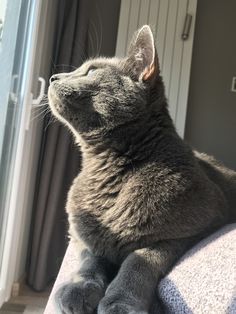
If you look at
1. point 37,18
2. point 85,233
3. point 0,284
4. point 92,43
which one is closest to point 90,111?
point 85,233

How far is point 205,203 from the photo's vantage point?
81cm

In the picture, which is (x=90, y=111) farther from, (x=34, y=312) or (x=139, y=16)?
(x=139, y=16)

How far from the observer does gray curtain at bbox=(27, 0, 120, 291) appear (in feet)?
6.88

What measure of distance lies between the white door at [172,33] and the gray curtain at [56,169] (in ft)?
0.89

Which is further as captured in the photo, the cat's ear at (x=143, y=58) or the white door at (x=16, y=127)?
the white door at (x=16, y=127)

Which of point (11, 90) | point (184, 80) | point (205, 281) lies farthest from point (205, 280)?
point (184, 80)

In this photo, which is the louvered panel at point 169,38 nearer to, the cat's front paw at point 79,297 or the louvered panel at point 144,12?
the louvered panel at point 144,12

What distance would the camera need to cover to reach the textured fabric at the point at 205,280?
2.04 feet

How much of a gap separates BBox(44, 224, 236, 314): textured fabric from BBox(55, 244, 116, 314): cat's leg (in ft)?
0.32

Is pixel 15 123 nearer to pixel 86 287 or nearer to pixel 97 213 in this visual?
pixel 97 213

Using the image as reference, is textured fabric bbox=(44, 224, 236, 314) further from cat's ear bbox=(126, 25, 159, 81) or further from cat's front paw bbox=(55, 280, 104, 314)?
cat's ear bbox=(126, 25, 159, 81)

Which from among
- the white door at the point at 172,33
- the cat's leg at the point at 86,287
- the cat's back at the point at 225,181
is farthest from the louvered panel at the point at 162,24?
the cat's leg at the point at 86,287

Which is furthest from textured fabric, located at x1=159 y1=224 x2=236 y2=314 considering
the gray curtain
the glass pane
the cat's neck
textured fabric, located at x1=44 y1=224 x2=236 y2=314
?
the gray curtain

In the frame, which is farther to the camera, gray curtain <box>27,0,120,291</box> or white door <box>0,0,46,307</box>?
gray curtain <box>27,0,120,291</box>
